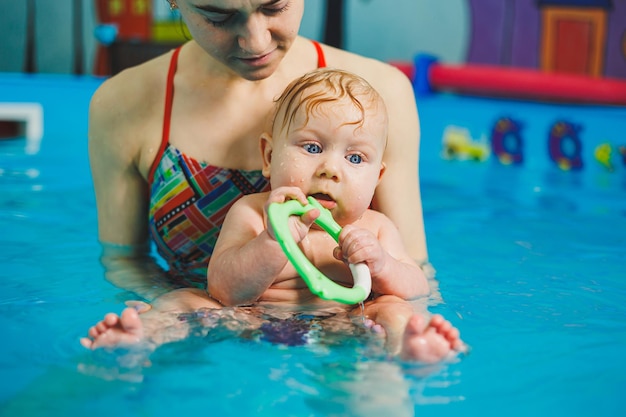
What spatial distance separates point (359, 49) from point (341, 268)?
19.3ft

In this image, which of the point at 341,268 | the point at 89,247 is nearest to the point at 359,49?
the point at 89,247

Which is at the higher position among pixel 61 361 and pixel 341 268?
pixel 341 268

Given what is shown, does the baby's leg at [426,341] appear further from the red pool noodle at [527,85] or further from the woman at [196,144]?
the red pool noodle at [527,85]

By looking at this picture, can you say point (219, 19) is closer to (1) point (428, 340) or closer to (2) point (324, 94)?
(2) point (324, 94)

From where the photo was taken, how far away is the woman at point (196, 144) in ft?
7.38

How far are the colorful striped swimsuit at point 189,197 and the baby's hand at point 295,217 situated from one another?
1.24 feet

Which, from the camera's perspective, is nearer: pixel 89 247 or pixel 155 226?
pixel 155 226

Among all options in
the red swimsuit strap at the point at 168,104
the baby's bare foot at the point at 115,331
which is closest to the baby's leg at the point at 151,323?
the baby's bare foot at the point at 115,331

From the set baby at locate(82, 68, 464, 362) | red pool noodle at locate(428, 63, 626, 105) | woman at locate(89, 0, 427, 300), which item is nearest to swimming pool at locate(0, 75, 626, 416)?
baby at locate(82, 68, 464, 362)

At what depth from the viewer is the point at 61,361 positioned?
173 cm

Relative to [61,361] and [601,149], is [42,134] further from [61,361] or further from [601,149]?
[61,361]

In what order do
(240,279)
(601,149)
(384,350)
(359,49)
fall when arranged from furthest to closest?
1. (359,49)
2. (601,149)
3. (240,279)
4. (384,350)

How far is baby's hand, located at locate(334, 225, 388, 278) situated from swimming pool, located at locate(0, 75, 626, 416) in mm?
192

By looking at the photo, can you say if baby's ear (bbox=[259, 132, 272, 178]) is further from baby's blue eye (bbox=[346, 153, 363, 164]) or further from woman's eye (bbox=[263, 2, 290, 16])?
woman's eye (bbox=[263, 2, 290, 16])
